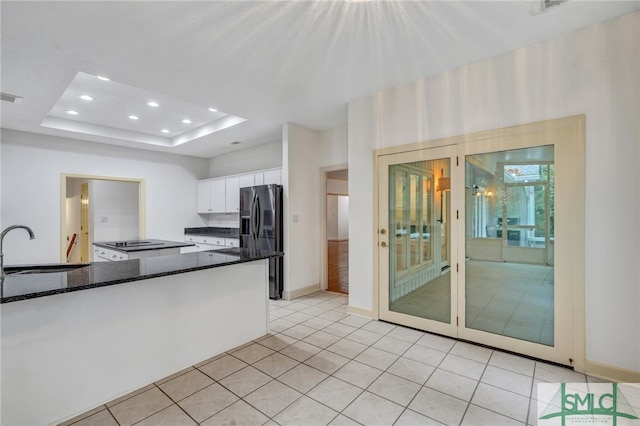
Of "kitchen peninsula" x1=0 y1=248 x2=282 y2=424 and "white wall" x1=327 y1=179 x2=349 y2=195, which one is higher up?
"white wall" x1=327 y1=179 x2=349 y2=195

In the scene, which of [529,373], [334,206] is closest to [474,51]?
[529,373]

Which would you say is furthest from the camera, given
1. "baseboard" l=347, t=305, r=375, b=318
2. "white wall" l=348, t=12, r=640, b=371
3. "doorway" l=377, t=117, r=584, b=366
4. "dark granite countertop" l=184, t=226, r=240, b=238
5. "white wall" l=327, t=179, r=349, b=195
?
"white wall" l=327, t=179, r=349, b=195

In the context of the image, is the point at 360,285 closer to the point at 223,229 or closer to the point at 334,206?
the point at 223,229

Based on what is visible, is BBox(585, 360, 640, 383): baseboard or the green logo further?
BBox(585, 360, 640, 383): baseboard

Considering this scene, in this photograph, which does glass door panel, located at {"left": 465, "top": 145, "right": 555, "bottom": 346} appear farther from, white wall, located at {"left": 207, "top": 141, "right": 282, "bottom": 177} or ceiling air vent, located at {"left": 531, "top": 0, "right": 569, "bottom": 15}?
white wall, located at {"left": 207, "top": 141, "right": 282, "bottom": 177}

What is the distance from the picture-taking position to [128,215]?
6.98m

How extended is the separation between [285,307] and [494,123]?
3.32 metres

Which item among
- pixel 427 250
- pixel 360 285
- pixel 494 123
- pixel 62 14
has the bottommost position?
pixel 360 285

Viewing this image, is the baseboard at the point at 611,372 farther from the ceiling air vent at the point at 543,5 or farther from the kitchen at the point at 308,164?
the ceiling air vent at the point at 543,5

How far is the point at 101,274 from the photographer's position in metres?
1.97

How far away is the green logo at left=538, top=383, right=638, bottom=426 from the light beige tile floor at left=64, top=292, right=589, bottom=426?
9cm

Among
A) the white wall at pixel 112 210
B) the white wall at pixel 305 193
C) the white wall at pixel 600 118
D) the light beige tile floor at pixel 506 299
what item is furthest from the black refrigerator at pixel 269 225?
the white wall at pixel 112 210

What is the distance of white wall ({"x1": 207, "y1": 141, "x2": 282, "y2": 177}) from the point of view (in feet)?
18.4

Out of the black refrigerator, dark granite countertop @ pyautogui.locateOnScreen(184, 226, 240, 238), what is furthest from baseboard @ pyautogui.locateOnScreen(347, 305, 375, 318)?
dark granite countertop @ pyautogui.locateOnScreen(184, 226, 240, 238)
